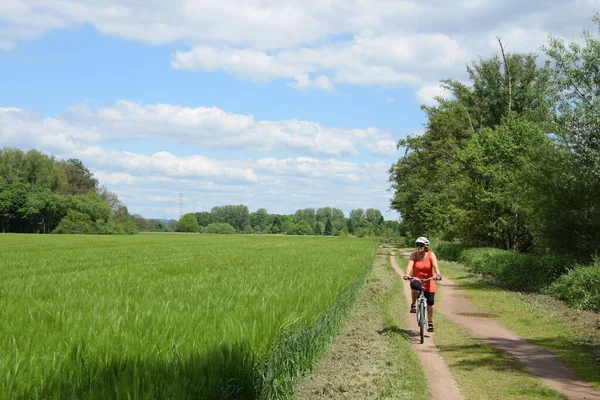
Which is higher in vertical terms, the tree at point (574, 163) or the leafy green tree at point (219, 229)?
the tree at point (574, 163)

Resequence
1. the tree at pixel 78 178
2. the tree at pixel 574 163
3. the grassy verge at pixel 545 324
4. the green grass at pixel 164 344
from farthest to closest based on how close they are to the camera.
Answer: the tree at pixel 78 178
the tree at pixel 574 163
the grassy verge at pixel 545 324
the green grass at pixel 164 344

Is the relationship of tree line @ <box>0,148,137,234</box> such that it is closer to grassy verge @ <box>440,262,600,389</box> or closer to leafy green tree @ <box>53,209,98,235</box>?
leafy green tree @ <box>53,209,98,235</box>

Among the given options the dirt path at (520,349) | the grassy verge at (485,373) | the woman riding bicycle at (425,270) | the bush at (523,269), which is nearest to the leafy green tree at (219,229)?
the bush at (523,269)

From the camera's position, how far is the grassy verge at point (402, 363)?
307 inches

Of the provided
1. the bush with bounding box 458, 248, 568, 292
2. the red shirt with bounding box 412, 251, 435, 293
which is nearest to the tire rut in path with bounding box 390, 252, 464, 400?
the red shirt with bounding box 412, 251, 435, 293

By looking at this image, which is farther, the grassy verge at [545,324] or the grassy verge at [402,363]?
the grassy verge at [545,324]

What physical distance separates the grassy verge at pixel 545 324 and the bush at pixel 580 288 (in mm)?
541

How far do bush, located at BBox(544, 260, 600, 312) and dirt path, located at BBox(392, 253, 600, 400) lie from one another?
2858mm

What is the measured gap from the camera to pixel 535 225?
2259 centimetres

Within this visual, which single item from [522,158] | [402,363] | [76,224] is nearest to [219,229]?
[76,224]

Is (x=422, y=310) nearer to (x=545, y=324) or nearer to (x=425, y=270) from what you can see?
(x=425, y=270)

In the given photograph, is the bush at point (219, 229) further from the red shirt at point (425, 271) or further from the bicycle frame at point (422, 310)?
the bicycle frame at point (422, 310)

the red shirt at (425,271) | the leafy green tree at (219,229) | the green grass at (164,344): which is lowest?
the leafy green tree at (219,229)

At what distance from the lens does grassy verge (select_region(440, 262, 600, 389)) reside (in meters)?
9.70
